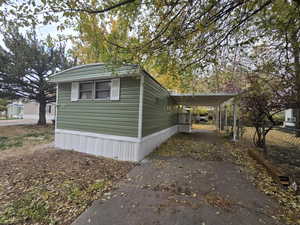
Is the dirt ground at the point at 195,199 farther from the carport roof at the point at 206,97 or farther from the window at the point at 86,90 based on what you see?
the carport roof at the point at 206,97

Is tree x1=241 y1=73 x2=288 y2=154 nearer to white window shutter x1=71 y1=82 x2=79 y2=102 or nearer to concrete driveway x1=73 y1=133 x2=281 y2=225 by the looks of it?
concrete driveway x1=73 y1=133 x2=281 y2=225

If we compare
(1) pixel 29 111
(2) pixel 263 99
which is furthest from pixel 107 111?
(1) pixel 29 111

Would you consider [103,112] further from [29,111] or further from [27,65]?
[29,111]

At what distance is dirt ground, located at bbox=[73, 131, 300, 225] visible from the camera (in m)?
2.15

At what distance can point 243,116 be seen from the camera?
6680 mm

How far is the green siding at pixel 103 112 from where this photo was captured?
4688mm

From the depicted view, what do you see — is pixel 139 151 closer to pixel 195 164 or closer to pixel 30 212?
pixel 195 164

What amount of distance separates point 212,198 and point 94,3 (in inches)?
170

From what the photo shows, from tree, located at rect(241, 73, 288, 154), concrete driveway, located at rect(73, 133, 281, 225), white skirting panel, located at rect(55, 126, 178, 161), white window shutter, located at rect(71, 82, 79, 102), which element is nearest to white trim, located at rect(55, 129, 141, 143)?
white skirting panel, located at rect(55, 126, 178, 161)

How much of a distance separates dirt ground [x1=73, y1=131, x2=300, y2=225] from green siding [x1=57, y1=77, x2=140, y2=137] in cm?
160

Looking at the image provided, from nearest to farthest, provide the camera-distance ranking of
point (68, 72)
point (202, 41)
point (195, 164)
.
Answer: point (202, 41) < point (195, 164) < point (68, 72)

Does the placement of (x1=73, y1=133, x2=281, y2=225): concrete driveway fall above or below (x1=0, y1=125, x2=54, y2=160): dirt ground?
above

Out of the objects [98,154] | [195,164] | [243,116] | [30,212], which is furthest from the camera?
[243,116]

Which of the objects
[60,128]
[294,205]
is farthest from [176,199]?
[60,128]
